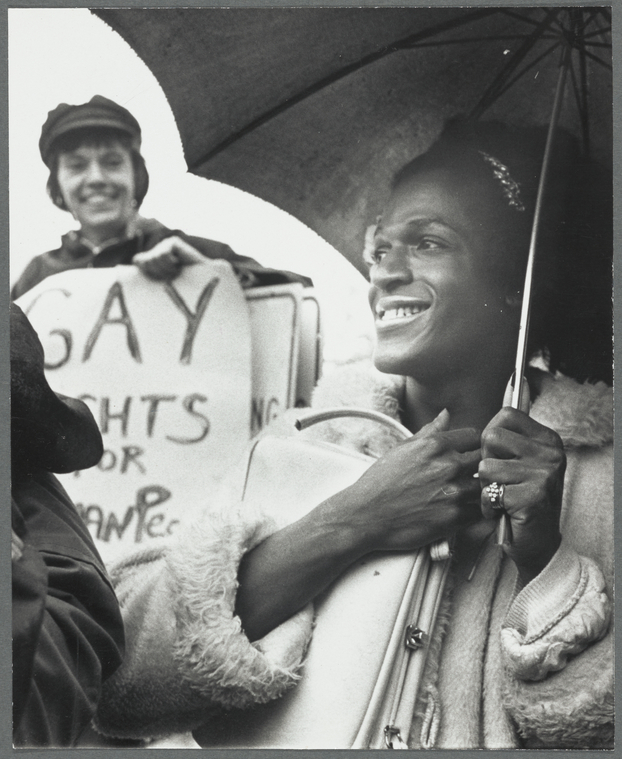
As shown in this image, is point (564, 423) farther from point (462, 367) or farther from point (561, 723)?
point (561, 723)

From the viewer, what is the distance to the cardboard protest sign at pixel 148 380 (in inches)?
140

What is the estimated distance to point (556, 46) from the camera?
3.57m

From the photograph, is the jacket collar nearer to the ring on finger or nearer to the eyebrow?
the ring on finger

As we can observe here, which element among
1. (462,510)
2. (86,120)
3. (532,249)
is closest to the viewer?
(462,510)

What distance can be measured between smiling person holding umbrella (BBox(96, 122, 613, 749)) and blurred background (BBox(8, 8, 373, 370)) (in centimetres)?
12

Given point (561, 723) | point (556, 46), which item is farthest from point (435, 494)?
point (556, 46)

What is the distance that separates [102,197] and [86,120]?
0.69 feet

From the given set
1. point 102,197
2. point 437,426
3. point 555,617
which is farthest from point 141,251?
point 555,617

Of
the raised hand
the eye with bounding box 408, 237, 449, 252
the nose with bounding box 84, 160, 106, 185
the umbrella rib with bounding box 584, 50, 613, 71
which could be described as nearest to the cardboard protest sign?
the nose with bounding box 84, 160, 106, 185

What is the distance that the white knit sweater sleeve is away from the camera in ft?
10.7

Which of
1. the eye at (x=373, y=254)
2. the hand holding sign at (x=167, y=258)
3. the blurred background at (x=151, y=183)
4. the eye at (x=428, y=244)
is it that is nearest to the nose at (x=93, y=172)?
the blurred background at (x=151, y=183)

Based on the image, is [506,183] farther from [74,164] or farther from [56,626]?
[56,626]

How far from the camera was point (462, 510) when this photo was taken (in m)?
3.38

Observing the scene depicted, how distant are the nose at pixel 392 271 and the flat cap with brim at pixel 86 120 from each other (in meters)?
0.74
